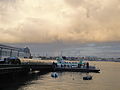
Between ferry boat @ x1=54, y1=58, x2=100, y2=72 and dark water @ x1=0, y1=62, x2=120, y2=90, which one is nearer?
dark water @ x1=0, y1=62, x2=120, y2=90

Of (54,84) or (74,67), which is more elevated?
(74,67)

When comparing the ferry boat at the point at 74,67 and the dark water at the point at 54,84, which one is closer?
the dark water at the point at 54,84

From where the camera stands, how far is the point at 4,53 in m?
114

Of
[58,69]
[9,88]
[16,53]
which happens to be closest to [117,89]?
[9,88]

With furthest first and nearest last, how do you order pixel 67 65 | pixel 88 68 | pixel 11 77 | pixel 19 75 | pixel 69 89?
pixel 67 65 < pixel 88 68 < pixel 19 75 < pixel 11 77 < pixel 69 89

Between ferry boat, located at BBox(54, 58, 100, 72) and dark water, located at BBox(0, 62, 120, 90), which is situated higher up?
ferry boat, located at BBox(54, 58, 100, 72)

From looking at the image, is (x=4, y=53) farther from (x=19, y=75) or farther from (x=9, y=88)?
(x=9, y=88)

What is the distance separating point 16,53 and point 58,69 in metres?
25.3

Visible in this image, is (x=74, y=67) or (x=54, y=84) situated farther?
(x=74, y=67)

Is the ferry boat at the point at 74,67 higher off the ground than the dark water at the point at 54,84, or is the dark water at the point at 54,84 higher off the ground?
the ferry boat at the point at 74,67

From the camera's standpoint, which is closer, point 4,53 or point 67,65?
point 4,53

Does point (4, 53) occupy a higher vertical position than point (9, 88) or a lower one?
higher

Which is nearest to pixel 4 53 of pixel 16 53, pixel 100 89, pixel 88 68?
pixel 16 53

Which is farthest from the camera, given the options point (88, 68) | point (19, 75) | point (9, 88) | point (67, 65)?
point (67, 65)
